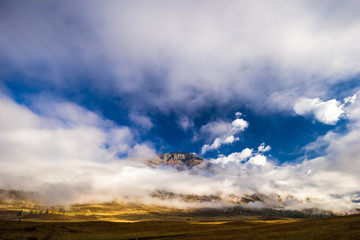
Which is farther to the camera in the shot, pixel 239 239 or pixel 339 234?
pixel 239 239

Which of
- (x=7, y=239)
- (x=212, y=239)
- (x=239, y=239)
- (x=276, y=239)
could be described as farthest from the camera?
(x=7, y=239)

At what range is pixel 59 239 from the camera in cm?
8838

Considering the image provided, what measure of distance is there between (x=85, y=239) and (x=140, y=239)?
91.3 ft

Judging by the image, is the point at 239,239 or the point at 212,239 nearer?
the point at 239,239

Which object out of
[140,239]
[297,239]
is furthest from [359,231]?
[140,239]

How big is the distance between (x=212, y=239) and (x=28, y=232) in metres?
90.2

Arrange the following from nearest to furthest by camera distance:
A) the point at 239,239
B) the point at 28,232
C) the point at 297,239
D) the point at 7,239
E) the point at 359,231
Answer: the point at 359,231 < the point at 297,239 < the point at 239,239 < the point at 7,239 < the point at 28,232

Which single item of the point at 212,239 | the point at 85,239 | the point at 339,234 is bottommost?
the point at 85,239

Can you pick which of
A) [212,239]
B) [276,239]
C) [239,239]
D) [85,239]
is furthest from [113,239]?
[276,239]

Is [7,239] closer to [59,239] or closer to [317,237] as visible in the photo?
[59,239]

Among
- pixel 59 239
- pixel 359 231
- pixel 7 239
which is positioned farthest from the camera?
pixel 59 239

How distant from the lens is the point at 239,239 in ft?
183

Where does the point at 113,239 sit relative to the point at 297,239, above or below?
below

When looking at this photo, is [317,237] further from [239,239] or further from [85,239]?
[85,239]
